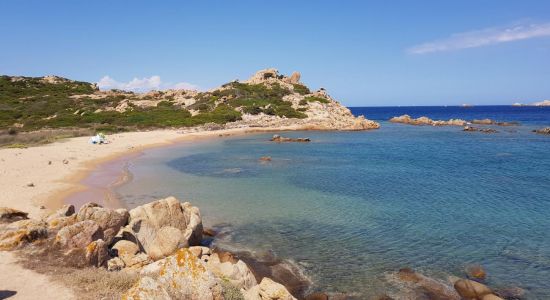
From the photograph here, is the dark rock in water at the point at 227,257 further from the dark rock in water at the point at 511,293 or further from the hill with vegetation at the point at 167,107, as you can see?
the hill with vegetation at the point at 167,107

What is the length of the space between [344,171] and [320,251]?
17.4m

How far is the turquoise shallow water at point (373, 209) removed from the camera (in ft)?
44.6

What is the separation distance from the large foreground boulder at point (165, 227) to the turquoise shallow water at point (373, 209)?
1692mm

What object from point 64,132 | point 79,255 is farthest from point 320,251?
point 64,132

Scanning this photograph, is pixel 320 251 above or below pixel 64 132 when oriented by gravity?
below

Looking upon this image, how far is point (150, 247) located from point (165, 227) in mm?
904

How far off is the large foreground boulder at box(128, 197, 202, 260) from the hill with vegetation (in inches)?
1860

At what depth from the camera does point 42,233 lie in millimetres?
12109

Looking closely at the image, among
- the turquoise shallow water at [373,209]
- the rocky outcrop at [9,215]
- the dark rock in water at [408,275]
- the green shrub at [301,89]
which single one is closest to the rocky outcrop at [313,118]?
the green shrub at [301,89]

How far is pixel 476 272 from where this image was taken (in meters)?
12.9

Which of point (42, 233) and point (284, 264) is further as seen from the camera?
point (284, 264)

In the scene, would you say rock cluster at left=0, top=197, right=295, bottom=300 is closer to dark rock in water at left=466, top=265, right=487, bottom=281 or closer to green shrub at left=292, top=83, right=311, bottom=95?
dark rock in water at left=466, top=265, right=487, bottom=281

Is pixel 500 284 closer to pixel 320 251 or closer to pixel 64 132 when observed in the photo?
pixel 320 251

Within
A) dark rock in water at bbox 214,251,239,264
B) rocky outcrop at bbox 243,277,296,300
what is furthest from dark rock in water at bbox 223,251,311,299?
rocky outcrop at bbox 243,277,296,300
